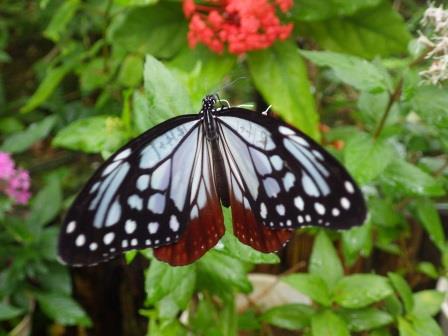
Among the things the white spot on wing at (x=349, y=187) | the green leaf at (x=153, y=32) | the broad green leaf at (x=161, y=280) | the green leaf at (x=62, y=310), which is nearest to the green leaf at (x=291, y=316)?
the broad green leaf at (x=161, y=280)

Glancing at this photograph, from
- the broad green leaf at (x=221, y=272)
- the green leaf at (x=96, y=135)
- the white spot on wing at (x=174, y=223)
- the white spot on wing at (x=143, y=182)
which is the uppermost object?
the white spot on wing at (x=143, y=182)

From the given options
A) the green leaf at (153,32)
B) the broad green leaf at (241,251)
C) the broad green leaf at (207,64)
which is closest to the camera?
the broad green leaf at (241,251)

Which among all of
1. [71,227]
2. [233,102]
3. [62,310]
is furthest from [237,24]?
[233,102]

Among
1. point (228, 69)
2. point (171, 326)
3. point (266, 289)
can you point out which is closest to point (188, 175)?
point (171, 326)

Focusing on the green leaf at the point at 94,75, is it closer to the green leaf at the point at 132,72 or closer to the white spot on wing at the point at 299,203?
the green leaf at the point at 132,72

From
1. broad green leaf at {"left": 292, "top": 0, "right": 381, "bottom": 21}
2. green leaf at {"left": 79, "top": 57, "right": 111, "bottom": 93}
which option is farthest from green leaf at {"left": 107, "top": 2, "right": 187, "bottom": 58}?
broad green leaf at {"left": 292, "top": 0, "right": 381, "bottom": 21}

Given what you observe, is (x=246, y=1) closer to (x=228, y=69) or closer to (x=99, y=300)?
(x=228, y=69)
